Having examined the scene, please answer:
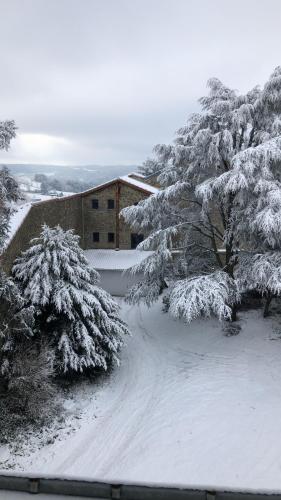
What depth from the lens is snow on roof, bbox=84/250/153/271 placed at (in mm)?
22381

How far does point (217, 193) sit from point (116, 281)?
35.2 feet

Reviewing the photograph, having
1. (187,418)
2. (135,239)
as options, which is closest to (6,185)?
(187,418)

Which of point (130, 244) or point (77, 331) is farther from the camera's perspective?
point (130, 244)

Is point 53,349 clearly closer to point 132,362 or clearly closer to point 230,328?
point 132,362

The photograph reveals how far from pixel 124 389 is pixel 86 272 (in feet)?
13.5

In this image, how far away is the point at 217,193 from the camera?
13297 mm

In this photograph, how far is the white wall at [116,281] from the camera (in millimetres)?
22094

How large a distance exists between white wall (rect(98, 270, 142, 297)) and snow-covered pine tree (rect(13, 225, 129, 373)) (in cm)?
896

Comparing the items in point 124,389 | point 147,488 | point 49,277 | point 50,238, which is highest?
point 50,238

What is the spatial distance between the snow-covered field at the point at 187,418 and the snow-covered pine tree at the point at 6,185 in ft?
19.4

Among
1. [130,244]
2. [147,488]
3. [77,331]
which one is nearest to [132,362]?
[77,331]

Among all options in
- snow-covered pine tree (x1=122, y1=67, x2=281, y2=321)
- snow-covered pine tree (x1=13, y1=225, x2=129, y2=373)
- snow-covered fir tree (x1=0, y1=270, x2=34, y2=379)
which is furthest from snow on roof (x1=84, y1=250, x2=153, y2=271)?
snow-covered fir tree (x1=0, y1=270, x2=34, y2=379)

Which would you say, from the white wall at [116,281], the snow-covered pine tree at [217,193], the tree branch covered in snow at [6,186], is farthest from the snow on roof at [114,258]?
the tree branch covered in snow at [6,186]

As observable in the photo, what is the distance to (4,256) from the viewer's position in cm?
1300
